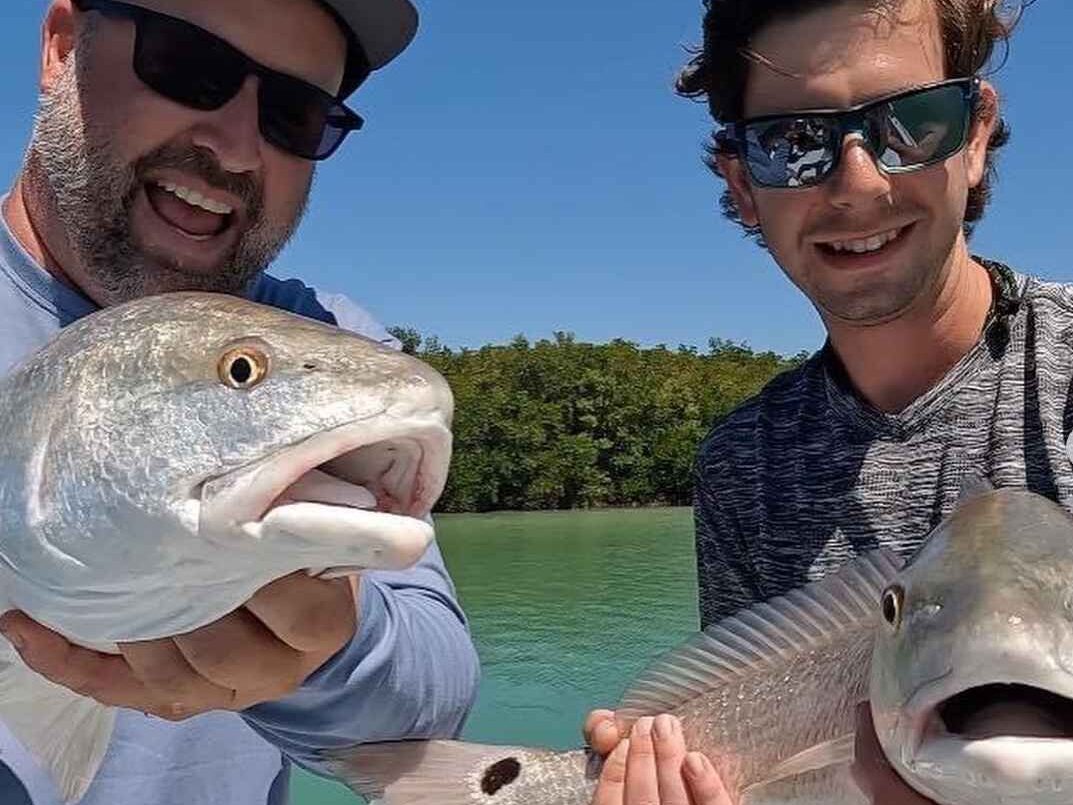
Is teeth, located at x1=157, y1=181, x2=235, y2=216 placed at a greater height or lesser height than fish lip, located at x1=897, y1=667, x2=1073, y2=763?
greater

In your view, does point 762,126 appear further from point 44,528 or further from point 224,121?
point 44,528

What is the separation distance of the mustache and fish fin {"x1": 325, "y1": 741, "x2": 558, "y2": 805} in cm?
113

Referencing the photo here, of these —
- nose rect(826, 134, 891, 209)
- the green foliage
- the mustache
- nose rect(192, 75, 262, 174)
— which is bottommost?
the mustache

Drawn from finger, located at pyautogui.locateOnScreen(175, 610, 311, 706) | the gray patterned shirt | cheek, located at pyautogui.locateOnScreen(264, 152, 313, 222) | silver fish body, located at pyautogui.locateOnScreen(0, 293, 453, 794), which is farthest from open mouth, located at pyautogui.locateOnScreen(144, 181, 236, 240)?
the gray patterned shirt

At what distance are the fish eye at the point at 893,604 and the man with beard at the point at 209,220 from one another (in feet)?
2.59

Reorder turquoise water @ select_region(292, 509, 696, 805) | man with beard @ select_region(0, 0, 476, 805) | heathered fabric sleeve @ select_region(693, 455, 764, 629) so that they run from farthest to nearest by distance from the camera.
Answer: turquoise water @ select_region(292, 509, 696, 805)
heathered fabric sleeve @ select_region(693, 455, 764, 629)
man with beard @ select_region(0, 0, 476, 805)

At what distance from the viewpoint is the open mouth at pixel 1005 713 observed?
1.34 metres

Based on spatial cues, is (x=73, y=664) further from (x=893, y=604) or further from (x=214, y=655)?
(x=893, y=604)

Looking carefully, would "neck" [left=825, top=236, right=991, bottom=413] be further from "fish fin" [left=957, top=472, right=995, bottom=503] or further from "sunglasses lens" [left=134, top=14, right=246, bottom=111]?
"sunglasses lens" [left=134, top=14, right=246, bottom=111]

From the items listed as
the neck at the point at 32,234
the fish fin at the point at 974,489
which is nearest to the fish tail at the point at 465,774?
the fish fin at the point at 974,489

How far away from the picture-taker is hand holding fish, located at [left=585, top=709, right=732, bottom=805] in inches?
82.7

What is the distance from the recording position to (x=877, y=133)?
8.56ft

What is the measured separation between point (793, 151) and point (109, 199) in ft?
4.91

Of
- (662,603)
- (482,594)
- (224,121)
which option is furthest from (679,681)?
(482,594)
